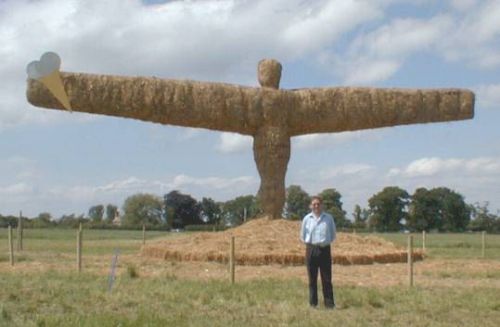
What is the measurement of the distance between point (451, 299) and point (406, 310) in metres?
1.33

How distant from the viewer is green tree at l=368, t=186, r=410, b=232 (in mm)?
80719

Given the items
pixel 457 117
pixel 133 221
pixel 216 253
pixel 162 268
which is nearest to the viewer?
pixel 162 268

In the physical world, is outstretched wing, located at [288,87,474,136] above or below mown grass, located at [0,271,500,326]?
above

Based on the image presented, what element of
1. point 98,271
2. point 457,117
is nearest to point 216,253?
point 98,271

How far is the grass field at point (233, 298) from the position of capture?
9.47 metres

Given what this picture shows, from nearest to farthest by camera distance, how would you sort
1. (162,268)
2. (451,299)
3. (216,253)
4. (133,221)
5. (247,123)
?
1. (451,299)
2. (162,268)
3. (216,253)
4. (247,123)
5. (133,221)

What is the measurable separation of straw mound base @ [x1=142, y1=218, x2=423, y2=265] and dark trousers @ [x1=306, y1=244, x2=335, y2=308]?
6.52 meters

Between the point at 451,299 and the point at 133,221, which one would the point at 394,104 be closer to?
the point at 451,299

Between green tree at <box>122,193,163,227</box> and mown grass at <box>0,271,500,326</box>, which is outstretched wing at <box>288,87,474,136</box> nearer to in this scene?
mown grass at <box>0,271,500,326</box>

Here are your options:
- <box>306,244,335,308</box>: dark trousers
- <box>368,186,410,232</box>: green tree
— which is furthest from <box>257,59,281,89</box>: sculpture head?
<box>368,186,410,232</box>: green tree

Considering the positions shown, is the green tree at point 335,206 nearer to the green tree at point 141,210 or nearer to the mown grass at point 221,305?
the green tree at point 141,210

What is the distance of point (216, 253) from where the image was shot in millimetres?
18156

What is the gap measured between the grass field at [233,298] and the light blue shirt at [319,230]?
0.86 m

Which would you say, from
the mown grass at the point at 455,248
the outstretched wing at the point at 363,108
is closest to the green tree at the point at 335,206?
the mown grass at the point at 455,248
